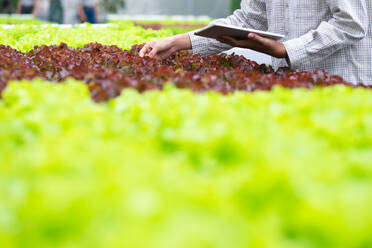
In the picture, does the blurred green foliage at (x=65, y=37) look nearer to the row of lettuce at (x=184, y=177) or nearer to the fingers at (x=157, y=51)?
the fingers at (x=157, y=51)

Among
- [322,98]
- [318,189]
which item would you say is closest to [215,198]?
[318,189]

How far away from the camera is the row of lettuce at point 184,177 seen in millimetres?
984

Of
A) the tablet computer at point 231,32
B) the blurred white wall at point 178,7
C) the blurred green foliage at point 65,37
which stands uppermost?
the tablet computer at point 231,32

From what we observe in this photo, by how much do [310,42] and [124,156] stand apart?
2.66 meters

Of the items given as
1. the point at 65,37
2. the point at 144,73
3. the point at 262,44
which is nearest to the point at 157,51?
the point at 262,44

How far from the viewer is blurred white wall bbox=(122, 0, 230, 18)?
30547mm

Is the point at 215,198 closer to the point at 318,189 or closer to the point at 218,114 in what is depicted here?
the point at 318,189

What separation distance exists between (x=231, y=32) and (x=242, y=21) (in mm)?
1158

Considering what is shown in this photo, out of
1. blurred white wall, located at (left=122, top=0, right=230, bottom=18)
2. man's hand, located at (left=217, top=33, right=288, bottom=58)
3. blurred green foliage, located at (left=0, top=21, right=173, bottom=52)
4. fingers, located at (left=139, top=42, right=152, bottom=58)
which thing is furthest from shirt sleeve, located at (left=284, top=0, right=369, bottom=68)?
blurred white wall, located at (left=122, top=0, right=230, bottom=18)

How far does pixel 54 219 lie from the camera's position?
985mm

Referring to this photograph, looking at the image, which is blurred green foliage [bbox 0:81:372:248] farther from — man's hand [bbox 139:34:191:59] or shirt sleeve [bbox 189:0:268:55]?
shirt sleeve [bbox 189:0:268:55]

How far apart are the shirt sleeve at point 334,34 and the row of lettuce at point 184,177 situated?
1809mm

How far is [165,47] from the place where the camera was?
4.07 m

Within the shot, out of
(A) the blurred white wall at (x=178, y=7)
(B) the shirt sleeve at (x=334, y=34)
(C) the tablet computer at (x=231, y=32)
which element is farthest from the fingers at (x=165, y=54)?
(A) the blurred white wall at (x=178, y=7)
